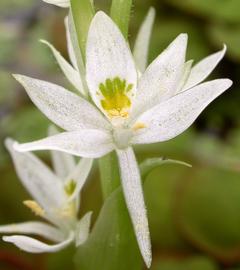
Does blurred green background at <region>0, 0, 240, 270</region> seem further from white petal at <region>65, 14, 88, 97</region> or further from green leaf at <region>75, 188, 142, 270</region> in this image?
white petal at <region>65, 14, 88, 97</region>

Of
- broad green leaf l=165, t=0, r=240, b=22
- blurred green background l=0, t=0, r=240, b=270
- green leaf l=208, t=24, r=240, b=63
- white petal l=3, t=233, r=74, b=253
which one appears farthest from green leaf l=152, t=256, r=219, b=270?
broad green leaf l=165, t=0, r=240, b=22

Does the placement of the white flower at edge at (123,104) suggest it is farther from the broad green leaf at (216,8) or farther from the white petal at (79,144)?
the broad green leaf at (216,8)

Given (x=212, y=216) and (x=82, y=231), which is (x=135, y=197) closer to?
(x=82, y=231)

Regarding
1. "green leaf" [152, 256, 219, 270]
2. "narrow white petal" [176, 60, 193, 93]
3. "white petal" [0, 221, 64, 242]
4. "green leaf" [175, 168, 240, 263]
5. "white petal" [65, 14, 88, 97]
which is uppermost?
"white petal" [65, 14, 88, 97]

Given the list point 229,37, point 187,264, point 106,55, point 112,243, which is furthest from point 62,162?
point 229,37

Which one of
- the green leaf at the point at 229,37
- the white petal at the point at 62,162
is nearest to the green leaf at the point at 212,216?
the white petal at the point at 62,162
